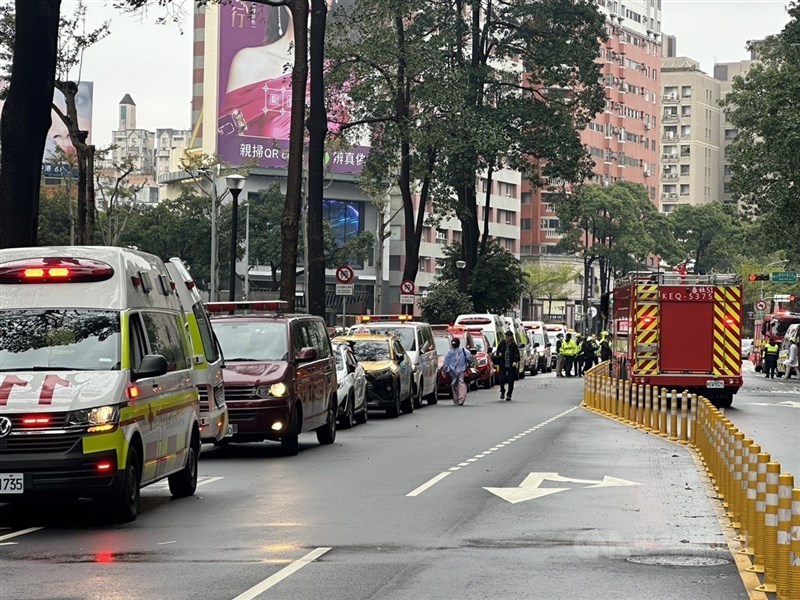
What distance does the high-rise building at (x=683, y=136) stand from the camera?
195 m

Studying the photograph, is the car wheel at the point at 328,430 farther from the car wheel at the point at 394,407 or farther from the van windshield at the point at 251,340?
the car wheel at the point at 394,407

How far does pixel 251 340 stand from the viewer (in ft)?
75.7

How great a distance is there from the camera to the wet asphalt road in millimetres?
10570

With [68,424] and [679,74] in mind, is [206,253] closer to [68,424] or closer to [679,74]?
[68,424]

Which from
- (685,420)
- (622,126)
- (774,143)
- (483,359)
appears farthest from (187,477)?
(622,126)

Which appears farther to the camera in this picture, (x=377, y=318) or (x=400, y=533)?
(x=377, y=318)

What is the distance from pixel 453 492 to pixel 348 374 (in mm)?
11955

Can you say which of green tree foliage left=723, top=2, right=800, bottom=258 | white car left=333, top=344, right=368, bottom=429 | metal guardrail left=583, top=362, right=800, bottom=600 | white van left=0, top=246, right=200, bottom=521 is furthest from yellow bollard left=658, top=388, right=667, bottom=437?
green tree foliage left=723, top=2, right=800, bottom=258

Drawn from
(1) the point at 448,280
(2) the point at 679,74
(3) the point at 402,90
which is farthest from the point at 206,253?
(2) the point at 679,74

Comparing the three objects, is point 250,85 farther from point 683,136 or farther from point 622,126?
point 683,136

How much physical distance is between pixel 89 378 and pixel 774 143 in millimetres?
41672

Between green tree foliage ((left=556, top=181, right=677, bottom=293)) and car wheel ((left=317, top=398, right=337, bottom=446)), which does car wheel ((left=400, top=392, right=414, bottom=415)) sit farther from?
green tree foliage ((left=556, top=181, right=677, bottom=293))

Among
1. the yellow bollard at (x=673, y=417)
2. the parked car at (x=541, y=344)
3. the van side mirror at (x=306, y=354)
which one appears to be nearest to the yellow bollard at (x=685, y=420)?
the yellow bollard at (x=673, y=417)

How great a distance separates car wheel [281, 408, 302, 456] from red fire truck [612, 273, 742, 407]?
54.5ft
